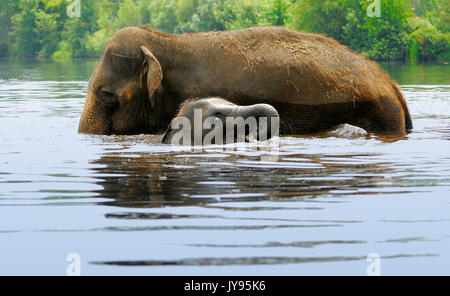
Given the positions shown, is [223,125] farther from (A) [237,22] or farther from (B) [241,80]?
(A) [237,22]

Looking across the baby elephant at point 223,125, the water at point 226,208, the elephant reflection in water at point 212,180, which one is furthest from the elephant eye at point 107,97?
the elephant reflection in water at point 212,180

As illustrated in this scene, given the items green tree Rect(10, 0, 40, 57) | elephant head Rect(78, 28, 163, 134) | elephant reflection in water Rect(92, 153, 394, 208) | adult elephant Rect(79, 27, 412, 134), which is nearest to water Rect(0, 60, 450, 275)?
elephant reflection in water Rect(92, 153, 394, 208)

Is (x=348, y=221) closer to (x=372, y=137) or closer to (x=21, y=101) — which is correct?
(x=372, y=137)

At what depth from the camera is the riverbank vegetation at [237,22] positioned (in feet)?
212

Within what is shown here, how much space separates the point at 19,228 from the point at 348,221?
2173mm

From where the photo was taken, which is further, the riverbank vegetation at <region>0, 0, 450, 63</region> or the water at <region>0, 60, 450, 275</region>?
the riverbank vegetation at <region>0, 0, 450, 63</region>

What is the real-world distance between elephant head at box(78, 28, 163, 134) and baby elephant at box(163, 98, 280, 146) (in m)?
0.96

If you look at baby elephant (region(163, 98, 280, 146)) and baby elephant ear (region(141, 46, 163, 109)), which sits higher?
baby elephant ear (region(141, 46, 163, 109))

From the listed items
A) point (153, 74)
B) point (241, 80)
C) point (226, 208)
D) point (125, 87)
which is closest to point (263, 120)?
point (241, 80)

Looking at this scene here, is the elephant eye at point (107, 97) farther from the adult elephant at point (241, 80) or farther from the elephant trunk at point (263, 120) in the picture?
the elephant trunk at point (263, 120)

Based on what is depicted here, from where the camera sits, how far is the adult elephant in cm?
1108

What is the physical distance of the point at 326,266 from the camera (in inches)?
190

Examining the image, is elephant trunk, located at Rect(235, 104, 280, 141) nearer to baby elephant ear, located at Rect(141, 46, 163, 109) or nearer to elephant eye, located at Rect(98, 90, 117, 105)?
baby elephant ear, located at Rect(141, 46, 163, 109)

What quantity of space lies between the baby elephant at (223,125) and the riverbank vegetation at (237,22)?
1139 inches
